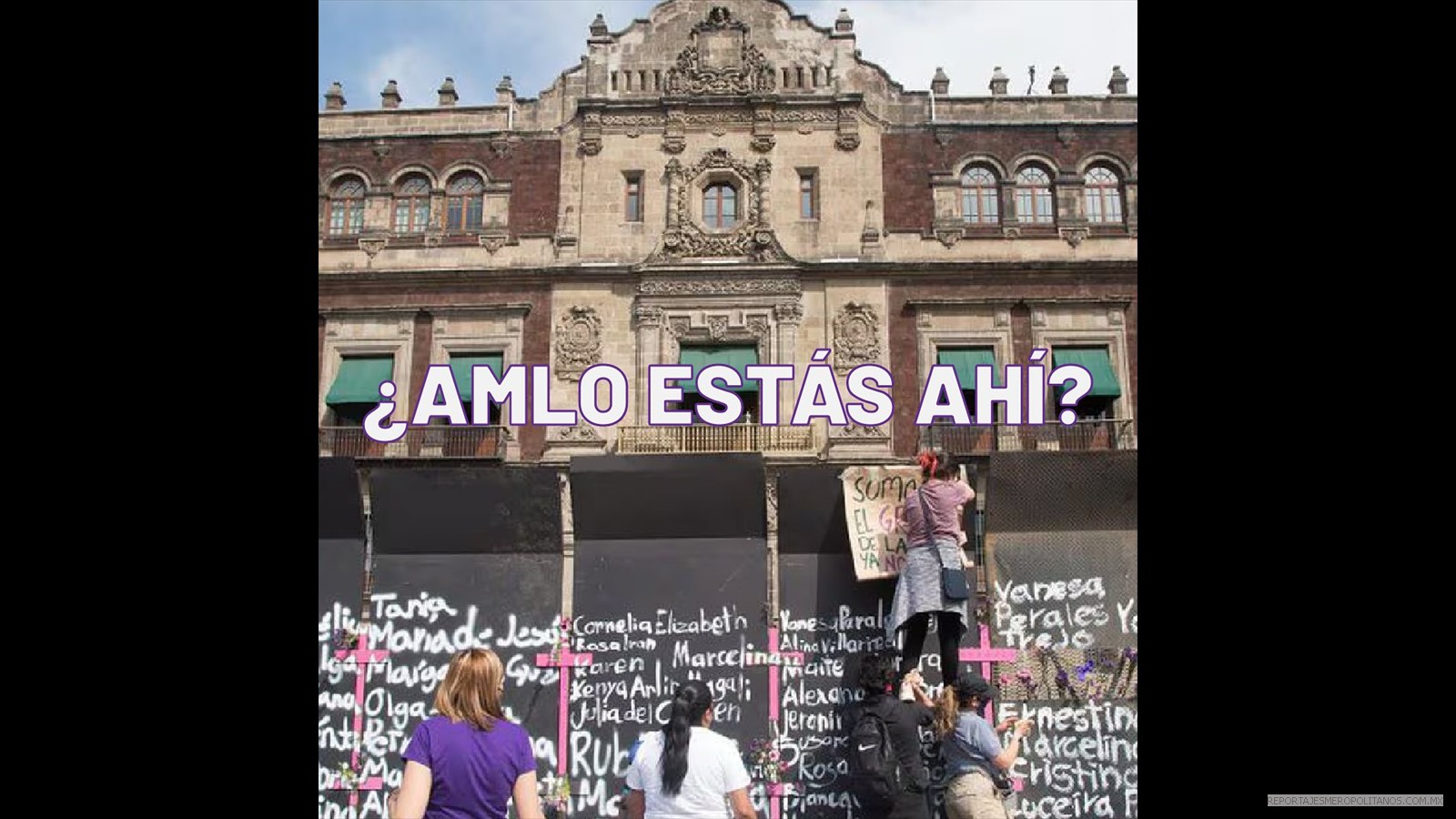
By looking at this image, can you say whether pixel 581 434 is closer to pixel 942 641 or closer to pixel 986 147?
pixel 942 641

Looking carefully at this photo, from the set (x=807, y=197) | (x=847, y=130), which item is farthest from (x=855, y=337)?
(x=847, y=130)

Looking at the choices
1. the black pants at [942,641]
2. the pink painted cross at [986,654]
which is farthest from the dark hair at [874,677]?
the pink painted cross at [986,654]

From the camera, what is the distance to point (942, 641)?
35.6 feet

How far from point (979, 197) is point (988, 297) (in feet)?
5.74

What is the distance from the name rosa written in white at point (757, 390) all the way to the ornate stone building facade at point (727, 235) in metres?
0.23

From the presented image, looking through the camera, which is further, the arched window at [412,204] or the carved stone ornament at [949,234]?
the arched window at [412,204]

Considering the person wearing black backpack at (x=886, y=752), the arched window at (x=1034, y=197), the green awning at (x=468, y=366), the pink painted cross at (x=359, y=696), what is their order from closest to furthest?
the person wearing black backpack at (x=886, y=752), the pink painted cross at (x=359, y=696), the green awning at (x=468, y=366), the arched window at (x=1034, y=197)

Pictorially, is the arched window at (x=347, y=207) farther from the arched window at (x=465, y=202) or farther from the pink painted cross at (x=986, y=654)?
the pink painted cross at (x=986, y=654)

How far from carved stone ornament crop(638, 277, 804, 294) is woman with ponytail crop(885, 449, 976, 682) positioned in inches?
262

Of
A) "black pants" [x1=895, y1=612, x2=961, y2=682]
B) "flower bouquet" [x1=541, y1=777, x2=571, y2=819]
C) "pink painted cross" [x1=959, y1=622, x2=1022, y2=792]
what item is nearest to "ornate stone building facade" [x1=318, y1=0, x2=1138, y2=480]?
"pink painted cross" [x1=959, y1=622, x2=1022, y2=792]

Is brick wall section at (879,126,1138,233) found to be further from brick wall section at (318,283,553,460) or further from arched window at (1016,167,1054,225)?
brick wall section at (318,283,553,460)

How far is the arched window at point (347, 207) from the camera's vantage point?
18.3 m
